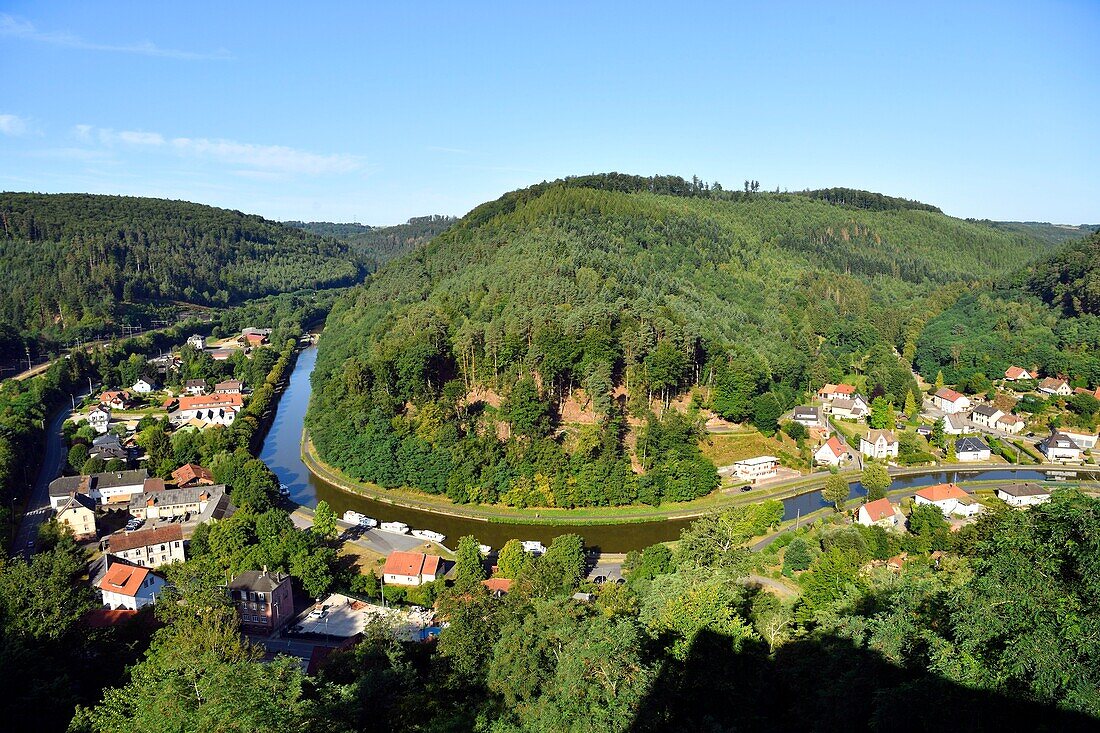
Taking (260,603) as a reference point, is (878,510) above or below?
above

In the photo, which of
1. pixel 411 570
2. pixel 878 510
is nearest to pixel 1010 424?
pixel 878 510

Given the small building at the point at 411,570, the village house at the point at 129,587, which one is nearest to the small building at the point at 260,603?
the village house at the point at 129,587

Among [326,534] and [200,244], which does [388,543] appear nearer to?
[326,534]

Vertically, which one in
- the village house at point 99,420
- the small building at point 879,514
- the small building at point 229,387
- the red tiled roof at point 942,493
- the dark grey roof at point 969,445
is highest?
the dark grey roof at point 969,445

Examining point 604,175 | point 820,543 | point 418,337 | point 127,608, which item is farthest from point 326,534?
point 604,175

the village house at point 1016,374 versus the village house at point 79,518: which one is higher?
the village house at point 1016,374

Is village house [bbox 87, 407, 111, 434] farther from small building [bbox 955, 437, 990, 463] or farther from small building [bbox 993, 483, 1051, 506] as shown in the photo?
small building [bbox 955, 437, 990, 463]

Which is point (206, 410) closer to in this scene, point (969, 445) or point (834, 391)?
point (834, 391)

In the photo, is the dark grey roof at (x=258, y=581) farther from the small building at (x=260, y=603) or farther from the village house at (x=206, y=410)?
the village house at (x=206, y=410)
